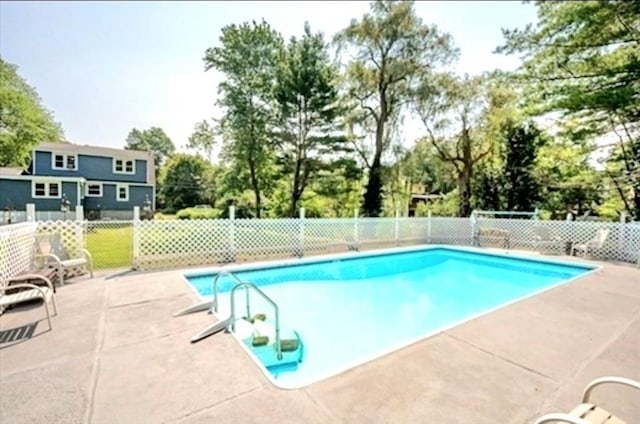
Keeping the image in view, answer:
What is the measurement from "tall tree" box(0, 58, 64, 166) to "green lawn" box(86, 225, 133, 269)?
1526 cm

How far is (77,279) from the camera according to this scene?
6586 mm

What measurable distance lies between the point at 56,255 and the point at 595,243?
13775mm

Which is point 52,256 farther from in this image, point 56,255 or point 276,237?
point 276,237

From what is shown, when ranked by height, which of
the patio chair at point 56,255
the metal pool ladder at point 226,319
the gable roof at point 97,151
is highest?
the gable roof at point 97,151

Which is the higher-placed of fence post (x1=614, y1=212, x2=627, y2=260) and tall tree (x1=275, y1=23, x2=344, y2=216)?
tall tree (x1=275, y1=23, x2=344, y2=216)

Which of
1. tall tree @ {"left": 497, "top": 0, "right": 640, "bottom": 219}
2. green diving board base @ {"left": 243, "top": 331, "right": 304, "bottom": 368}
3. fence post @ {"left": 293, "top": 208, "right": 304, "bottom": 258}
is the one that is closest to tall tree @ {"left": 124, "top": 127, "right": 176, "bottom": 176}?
fence post @ {"left": 293, "top": 208, "right": 304, "bottom": 258}

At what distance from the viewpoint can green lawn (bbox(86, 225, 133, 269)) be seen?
8.15m

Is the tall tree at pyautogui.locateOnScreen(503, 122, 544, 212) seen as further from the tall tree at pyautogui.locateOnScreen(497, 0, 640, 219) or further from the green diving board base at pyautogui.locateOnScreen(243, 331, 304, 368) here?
the green diving board base at pyautogui.locateOnScreen(243, 331, 304, 368)

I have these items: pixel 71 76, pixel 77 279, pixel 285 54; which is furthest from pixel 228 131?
pixel 77 279

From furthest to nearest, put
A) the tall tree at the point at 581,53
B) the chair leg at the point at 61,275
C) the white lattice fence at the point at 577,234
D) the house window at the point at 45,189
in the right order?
the house window at the point at 45,189
the white lattice fence at the point at 577,234
the chair leg at the point at 61,275
the tall tree at the point at 581,53

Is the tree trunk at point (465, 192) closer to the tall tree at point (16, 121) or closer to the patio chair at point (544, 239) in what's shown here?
the patio chair at point (544, 239)

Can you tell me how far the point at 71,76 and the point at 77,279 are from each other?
1426 centimetres

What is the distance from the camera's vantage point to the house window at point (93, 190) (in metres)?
23.0

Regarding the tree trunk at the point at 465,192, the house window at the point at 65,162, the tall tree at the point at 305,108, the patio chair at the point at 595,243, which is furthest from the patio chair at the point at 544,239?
the house window at the point at 65,162
